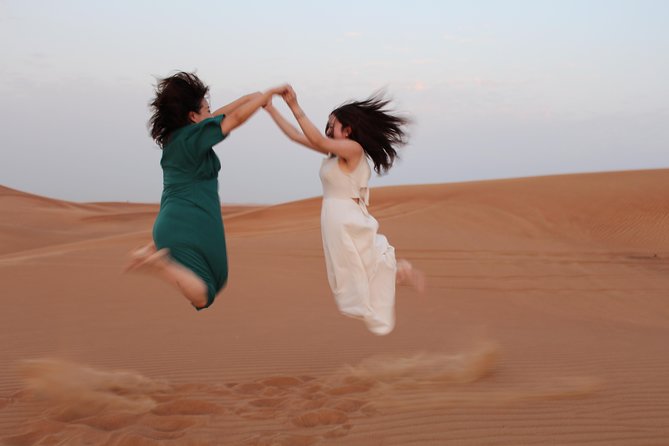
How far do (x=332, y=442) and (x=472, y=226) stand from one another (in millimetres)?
16041

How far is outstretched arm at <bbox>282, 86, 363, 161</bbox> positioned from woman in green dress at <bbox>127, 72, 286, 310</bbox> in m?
0.09

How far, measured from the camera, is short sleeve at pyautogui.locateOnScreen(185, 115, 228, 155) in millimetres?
4301

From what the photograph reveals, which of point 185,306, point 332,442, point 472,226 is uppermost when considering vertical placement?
point 472,226

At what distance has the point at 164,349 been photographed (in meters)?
7.06

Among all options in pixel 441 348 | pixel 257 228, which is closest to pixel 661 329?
pixel 441 348

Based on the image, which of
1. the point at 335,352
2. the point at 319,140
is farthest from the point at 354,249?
the point at 335,352

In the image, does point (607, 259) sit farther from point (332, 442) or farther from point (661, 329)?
point (332, 442)

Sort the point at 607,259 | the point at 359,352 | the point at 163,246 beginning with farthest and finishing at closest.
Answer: the point at 607,259, the point at 359,352, the point at 163,246

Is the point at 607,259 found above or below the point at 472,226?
below

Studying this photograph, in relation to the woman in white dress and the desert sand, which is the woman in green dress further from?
the desert sand

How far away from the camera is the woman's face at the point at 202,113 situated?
4.61m

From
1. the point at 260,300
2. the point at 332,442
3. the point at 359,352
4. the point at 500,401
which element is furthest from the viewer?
the point at 260,300

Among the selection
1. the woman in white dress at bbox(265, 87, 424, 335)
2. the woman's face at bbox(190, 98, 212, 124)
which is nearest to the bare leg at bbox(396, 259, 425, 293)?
the woman in white dress at bbox(265, 87, 424, 335)

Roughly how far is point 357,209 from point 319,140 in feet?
1.96
